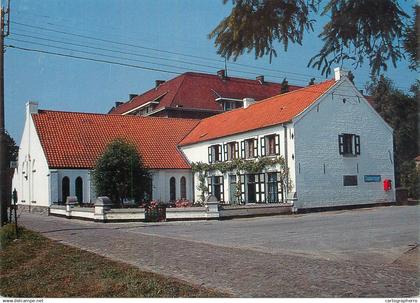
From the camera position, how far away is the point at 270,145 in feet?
96.5

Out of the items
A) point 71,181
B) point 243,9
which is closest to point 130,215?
point 71,181

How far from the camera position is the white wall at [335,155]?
27.8 metres

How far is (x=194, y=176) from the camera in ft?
117

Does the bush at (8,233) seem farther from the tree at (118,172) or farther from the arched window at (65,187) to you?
the arched window at (65,187)

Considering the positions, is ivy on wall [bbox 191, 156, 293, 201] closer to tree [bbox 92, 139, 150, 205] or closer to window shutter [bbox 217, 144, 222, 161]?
window shutter [bbox 217, 144, 222, 161]

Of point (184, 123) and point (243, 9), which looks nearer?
point (243, 9)

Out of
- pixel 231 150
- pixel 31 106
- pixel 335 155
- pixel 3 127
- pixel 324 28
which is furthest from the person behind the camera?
pixel 231 150

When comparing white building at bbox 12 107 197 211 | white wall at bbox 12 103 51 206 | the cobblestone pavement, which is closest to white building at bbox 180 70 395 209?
white building at bbox 12 107 197 211

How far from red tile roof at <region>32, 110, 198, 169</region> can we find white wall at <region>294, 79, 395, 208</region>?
10.3 m

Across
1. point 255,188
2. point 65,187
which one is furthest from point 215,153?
point 65,187

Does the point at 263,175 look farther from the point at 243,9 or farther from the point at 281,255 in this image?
the point at 243,9

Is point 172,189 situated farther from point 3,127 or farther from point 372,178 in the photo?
point 3,127

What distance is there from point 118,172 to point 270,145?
8.92m

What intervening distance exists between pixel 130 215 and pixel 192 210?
2.87m
